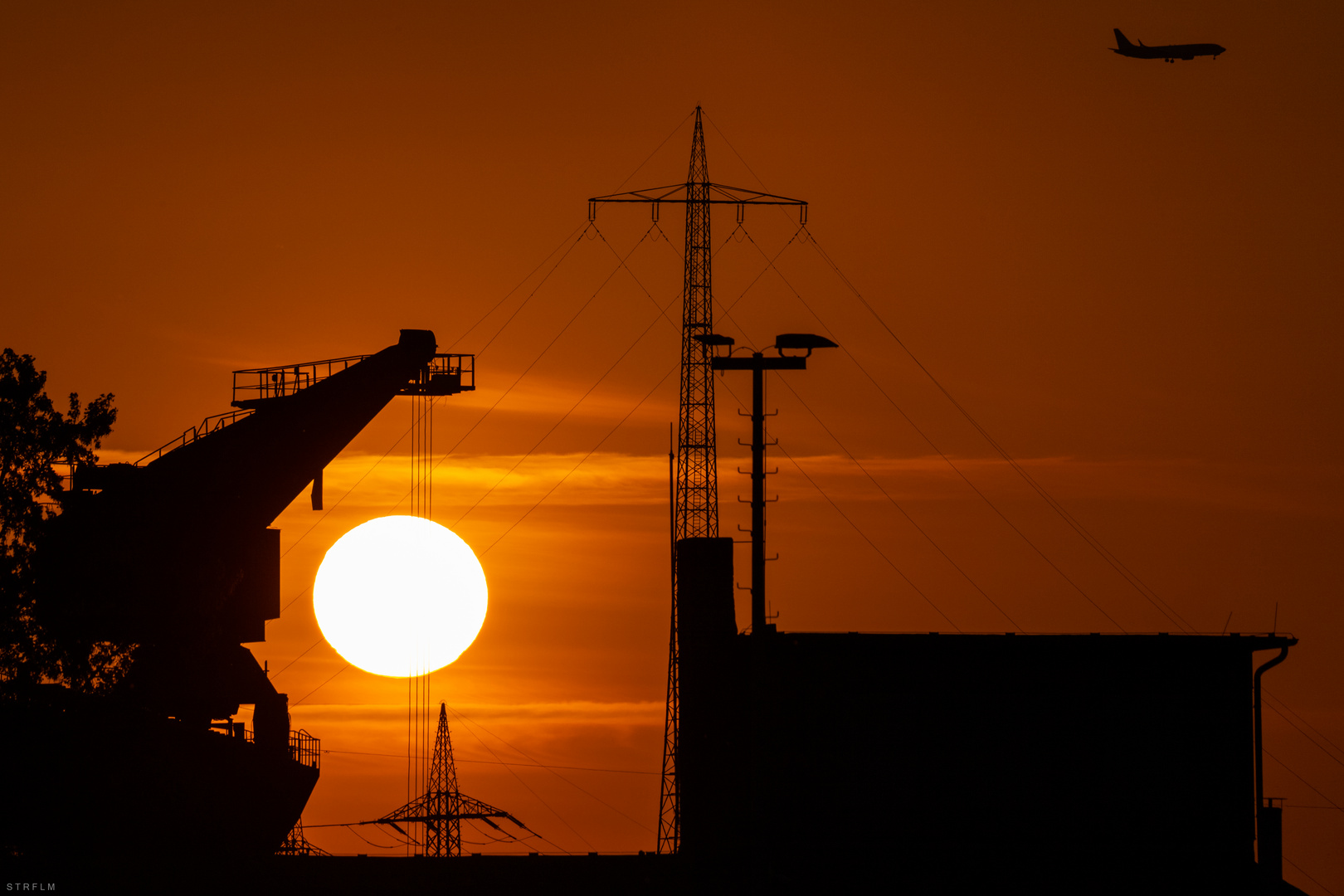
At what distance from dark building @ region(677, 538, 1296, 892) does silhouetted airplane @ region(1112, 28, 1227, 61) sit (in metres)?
31.5

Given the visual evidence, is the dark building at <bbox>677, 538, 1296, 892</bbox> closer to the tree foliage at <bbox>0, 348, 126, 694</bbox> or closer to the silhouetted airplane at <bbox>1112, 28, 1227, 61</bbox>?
the tree foliage at <bbox>0, 348, 126, 694</bbox>

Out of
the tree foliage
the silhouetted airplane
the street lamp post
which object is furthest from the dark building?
the silhouetted airplane

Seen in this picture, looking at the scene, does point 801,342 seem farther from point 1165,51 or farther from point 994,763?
point 1165,51

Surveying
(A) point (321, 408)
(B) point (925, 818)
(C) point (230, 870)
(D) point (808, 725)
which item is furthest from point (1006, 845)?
(A) point (321, 408)

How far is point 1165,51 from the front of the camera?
2443 inches

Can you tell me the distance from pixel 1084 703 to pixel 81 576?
2219 cm

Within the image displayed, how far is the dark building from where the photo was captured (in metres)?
35.3

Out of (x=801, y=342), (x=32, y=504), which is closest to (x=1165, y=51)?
(x=801, y=342)

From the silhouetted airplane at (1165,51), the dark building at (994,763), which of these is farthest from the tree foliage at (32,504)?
the silhouetted airplane at (1165,51)

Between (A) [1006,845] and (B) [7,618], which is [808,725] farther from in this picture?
(B) [7,618]

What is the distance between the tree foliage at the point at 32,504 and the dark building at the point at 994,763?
47.1 ft

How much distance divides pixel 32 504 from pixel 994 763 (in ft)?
70.5

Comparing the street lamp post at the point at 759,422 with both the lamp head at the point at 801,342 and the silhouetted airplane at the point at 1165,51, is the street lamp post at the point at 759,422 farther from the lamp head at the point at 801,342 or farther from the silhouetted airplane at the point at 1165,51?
the silhouetted airplane at the point at 1165,51

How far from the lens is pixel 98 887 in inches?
1242
